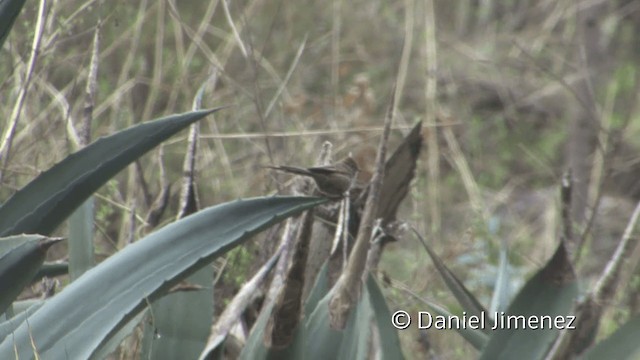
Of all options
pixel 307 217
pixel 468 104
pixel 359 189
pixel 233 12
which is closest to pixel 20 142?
pixel 359 189

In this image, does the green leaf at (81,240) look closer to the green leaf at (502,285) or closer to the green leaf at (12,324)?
the green leaf at (12,324)

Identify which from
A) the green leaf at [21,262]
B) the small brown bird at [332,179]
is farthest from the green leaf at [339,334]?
the green leaf at [21,262]

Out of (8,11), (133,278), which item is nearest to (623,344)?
(133,278)

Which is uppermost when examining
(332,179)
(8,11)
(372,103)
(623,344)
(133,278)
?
(372,103)

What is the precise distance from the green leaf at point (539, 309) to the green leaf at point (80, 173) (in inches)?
21.3

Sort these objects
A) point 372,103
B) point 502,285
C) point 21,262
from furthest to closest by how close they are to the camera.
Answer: point 372,103
point 502,285
point 21,262

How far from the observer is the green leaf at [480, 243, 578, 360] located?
1.56 metres

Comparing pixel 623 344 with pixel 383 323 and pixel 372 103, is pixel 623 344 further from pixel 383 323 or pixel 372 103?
pixel 372 103

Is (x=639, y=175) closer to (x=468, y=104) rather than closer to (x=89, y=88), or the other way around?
(x=468, y=104)

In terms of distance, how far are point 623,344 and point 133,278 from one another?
683 millimetres

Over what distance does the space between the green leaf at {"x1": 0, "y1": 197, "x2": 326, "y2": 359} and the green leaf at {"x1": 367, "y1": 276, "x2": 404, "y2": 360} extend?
21cm

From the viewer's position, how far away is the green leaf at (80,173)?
1.55 meters

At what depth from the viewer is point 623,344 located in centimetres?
152

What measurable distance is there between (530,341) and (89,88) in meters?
0.97
